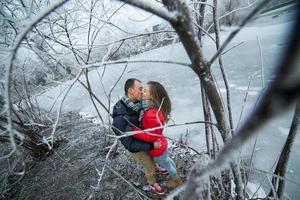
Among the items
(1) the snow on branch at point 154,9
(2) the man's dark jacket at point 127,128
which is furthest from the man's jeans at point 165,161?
(1) the snow on branch at point 154,9

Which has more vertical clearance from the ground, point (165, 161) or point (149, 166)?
point (165, 161)

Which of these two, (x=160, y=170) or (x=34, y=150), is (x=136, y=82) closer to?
(x=160, y=170)

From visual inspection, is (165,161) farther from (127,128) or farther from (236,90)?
(236,90)

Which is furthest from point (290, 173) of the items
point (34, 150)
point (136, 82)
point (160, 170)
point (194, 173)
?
point (34, 150)

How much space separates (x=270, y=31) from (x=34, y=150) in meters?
8.06

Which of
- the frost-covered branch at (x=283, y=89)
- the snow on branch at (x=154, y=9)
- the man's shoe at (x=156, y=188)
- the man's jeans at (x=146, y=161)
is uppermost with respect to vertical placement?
the snow on branch at (x=154, y=9)

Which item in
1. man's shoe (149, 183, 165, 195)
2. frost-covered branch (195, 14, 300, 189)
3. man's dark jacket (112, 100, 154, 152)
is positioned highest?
frost-covered branch (195, 14, 300, 189)

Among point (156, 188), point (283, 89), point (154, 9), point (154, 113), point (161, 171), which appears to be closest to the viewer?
point (283, 89)

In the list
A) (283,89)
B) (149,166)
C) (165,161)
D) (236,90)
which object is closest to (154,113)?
(165,161)

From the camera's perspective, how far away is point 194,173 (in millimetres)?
586

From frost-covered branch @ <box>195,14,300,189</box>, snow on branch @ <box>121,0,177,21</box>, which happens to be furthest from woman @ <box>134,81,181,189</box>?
frost-covered branch @ <box>195,14,300,189</box>

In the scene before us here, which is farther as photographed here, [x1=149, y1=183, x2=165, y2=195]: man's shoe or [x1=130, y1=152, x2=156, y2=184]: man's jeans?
[x1=149, y1=183, x2=165, y2=195]: man's shoe

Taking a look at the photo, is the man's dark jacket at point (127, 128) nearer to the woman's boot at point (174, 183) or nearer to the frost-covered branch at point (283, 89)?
the woman's boot at point (174, 183)

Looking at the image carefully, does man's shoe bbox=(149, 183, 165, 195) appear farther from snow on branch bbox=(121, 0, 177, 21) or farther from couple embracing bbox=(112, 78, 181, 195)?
snow on branch bbox=(121, 0, 177, 21)
